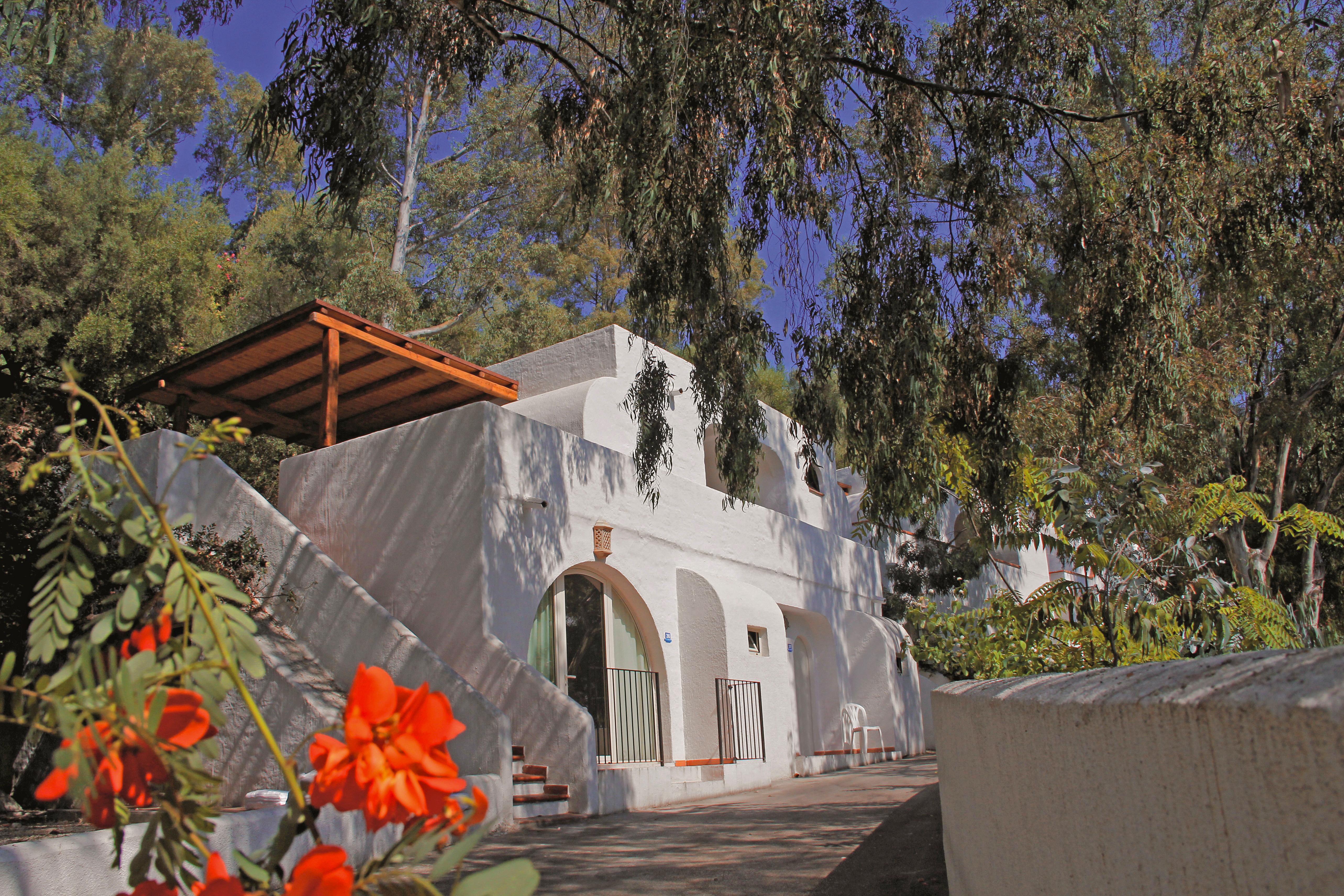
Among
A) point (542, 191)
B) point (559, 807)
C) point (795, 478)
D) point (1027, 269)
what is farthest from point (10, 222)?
point (1027, 269)

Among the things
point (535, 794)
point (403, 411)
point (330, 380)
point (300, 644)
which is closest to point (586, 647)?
point (535, 794)

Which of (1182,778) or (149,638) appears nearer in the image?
(149,638)

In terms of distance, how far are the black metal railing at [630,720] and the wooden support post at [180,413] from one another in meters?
6.98

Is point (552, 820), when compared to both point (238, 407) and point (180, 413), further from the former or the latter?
point (180, 413)

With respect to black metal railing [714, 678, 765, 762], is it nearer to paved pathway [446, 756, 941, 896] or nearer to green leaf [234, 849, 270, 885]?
paved pathway [446, 756, 941, 896]

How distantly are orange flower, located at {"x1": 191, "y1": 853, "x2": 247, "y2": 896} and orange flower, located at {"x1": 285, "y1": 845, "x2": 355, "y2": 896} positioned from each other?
65 millimetres

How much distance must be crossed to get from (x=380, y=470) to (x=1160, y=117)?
8661mm

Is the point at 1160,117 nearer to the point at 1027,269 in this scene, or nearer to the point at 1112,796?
the point at 1027,269

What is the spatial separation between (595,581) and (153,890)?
11.2 m

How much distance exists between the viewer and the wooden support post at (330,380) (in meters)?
11.5

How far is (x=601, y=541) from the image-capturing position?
38.1ft

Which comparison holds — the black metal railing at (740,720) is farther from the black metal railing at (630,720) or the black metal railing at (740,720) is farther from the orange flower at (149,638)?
the orange flower at (149,638)

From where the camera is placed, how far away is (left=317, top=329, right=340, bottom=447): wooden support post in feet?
37.8

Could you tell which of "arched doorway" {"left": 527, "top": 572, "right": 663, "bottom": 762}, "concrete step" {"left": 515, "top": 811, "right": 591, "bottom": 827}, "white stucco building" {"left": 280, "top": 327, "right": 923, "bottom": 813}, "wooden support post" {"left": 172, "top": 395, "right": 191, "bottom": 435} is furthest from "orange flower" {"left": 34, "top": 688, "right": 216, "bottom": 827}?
"wooden support post" {"left": 172, "top": 395, "right": 191, "bottom": 435}
